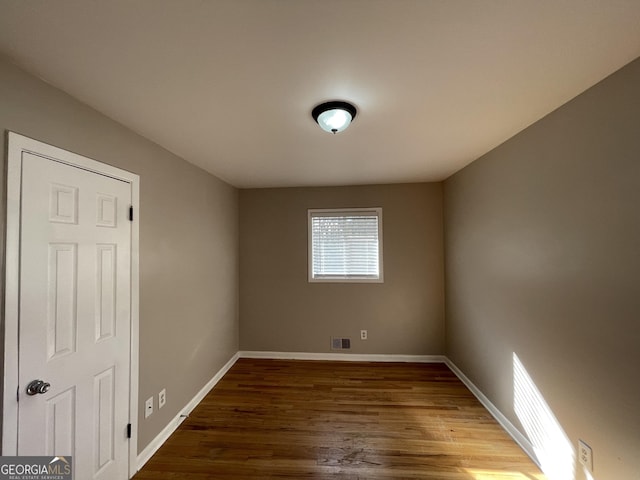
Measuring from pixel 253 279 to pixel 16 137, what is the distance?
9.35ft

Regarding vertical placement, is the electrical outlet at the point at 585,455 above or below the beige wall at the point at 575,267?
below

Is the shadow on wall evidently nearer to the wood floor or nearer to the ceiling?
the wood floor

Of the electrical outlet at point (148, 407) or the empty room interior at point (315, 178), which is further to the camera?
the electrical outlet at point (148, 407)

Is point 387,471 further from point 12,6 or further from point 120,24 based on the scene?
point 12,6

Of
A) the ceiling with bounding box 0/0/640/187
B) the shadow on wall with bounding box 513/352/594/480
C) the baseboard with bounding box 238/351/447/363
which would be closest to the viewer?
the ceiling with bounding box 0/0/640/187

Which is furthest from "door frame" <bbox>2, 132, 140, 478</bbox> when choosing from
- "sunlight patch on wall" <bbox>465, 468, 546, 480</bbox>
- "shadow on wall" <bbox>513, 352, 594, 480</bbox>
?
"shadow on wall" <bbox>513, 352, 594, 480</bbox>

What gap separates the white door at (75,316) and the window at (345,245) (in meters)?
2.34

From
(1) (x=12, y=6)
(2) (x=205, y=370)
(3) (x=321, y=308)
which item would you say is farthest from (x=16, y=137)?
(3) (x=321, y=308)

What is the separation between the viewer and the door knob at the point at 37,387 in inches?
49.3

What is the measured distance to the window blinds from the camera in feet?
12.1

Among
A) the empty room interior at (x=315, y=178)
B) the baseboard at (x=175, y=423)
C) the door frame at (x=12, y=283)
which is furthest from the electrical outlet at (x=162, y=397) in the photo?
the door frame at (x=12, y=283)

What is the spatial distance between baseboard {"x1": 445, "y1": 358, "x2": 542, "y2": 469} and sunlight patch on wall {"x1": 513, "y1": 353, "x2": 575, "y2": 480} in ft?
0.21

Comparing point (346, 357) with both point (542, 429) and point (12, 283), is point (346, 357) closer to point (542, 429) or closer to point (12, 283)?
point (542, 429)

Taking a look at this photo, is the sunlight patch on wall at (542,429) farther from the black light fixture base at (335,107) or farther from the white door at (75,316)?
the white door at (75,316)
